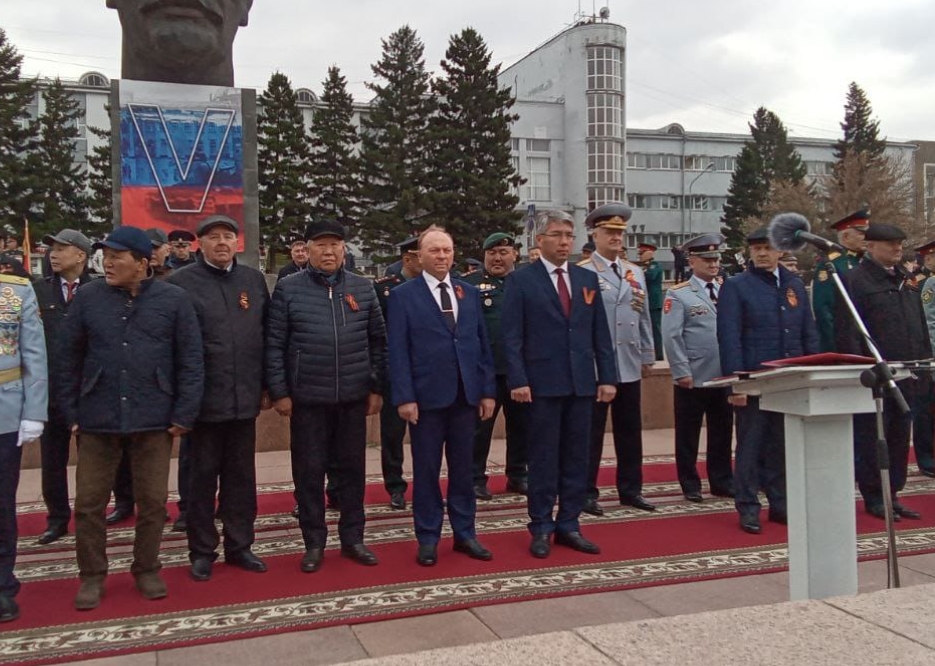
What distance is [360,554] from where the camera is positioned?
4516mm

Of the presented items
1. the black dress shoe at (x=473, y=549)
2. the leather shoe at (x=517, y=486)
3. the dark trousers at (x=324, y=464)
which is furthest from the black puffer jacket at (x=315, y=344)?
the leather shoe at (x=517, y=486)

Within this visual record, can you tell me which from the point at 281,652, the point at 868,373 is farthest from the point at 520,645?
the point at 868,373

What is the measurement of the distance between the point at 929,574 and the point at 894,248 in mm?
2205

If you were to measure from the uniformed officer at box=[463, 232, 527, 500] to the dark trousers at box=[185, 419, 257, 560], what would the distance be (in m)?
2.05

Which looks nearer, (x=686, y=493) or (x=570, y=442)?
(x=570, y=442)

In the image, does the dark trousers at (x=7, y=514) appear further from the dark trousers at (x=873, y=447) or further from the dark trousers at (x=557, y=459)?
the dark trousers at (x=873, y=447)

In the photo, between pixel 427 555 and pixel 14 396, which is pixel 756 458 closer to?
pixel 427 555

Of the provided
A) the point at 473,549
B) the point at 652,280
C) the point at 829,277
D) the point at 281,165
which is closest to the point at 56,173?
the point at 281,165

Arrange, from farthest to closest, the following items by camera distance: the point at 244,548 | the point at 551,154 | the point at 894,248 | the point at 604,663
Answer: the point at 551,154 → the point at 894,248 → the point at 244,548 → the point at 604,663

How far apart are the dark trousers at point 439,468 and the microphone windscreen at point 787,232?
5.84ft

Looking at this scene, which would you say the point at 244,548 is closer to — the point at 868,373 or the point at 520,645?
the point at 520,645

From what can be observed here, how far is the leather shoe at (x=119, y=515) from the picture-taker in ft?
18.1

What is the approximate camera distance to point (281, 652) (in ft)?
10.7

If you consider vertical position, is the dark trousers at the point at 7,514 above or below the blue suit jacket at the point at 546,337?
below
